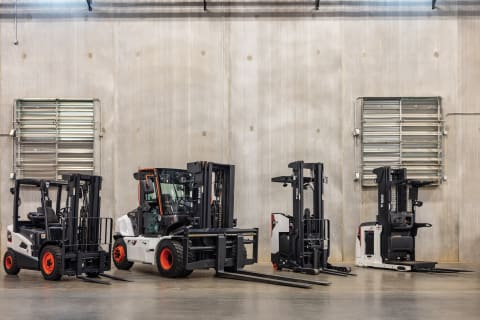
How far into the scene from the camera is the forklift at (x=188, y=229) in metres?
14.2

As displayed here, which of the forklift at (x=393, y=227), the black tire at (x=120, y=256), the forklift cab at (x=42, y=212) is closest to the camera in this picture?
the forklift cab at (x=42, y=212)

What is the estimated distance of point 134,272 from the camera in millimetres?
15828

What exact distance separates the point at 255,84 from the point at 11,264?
Result: 8.76 m

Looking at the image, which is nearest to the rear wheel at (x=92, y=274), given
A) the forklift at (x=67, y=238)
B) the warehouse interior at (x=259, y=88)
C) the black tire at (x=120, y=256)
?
the forklift at (x=67, y=238)

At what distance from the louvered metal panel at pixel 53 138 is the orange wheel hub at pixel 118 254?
143 inches

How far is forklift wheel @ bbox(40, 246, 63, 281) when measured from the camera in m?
13.4

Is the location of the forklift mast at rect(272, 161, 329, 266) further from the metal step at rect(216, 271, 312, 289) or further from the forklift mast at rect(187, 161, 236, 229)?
the metal step at rect(216, 271, 312, 289)

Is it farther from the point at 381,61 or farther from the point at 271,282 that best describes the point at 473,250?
the point at 271,282

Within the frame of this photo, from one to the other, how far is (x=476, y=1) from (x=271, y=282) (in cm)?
1190

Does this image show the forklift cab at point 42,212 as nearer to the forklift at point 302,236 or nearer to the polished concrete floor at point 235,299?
the polished concrete floor at point 235,299

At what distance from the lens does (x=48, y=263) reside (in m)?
13.7

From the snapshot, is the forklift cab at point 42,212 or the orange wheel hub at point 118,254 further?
the orange wheel hub at point 118,254

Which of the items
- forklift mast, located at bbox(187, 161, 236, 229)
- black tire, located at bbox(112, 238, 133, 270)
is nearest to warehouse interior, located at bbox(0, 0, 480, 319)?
black tire, located at bbox(112, 238, 133, 270)

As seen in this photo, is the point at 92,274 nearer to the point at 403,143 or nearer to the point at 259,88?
the point at 259,88
